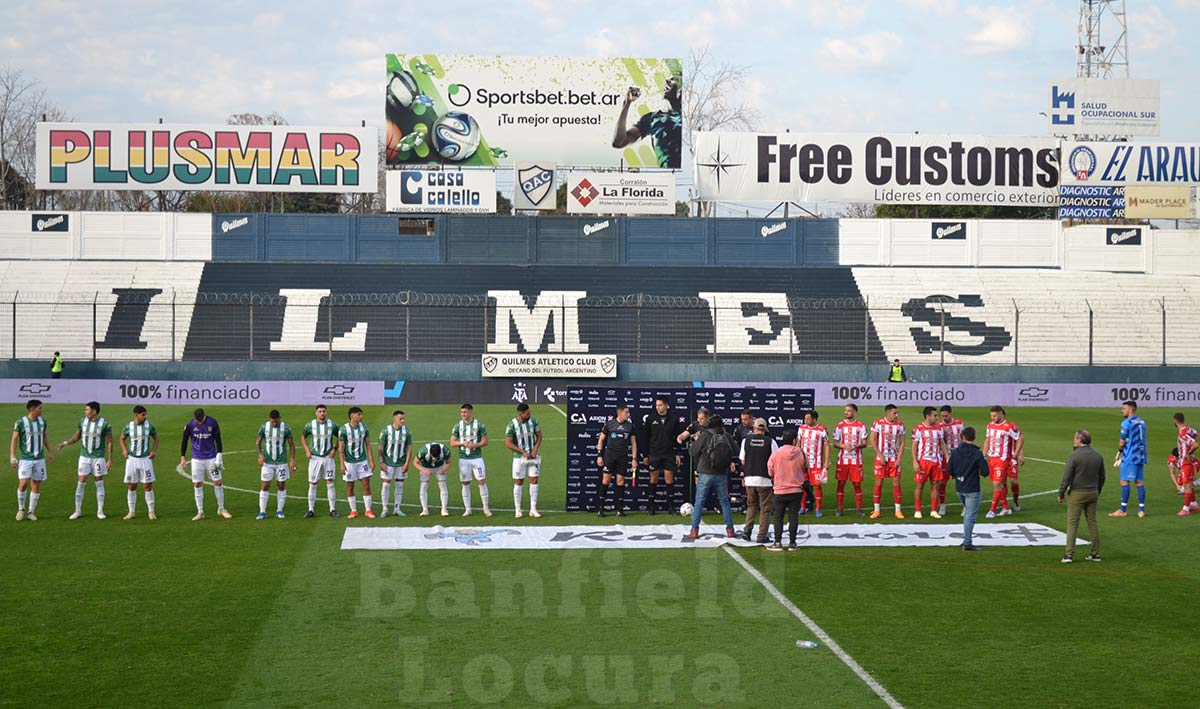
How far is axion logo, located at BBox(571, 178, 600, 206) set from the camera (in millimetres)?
53062

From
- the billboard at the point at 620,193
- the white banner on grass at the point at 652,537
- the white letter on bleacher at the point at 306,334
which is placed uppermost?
the billboard at the point at 620,193

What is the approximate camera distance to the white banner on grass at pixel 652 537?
1714 cm

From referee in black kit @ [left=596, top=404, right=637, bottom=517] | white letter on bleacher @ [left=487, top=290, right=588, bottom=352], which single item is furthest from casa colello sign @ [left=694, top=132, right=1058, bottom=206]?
referee in black kit @ [left=596, top=404, right=637, bottom=517]

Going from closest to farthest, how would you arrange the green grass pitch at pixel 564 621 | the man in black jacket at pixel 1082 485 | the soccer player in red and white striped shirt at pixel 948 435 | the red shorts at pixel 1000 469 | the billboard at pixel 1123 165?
the green grass pitch at pixel 564 621, the man in black jacket at pixel 1082 485, the soccer player in red and white striped shirt at pixel 948 435, the red shorts at pixel 1000 469, the billboard at pixel 1123 165

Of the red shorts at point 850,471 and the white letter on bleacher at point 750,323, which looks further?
the white letter on bleacher at point 750,323

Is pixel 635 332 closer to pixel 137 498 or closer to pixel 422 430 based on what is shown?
pixel 422 430

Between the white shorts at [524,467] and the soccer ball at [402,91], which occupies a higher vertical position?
the soccer ball at [402,91]

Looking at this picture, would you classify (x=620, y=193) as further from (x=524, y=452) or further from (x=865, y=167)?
(x=524, y=452)

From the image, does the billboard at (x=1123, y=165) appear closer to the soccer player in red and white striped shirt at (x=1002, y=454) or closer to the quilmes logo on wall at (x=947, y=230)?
the quilmes logo on wall at (x=947, y=230)

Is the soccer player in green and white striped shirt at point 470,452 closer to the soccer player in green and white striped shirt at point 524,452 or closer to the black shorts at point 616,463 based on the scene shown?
the soccer player in green and white striped shirt at point 524,452

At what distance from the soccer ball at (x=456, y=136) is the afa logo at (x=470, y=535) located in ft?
123

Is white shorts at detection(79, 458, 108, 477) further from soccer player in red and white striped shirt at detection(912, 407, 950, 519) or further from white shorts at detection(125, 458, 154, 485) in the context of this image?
soccer player in red and white striped shirt at detection(912, 407, 950, 519)

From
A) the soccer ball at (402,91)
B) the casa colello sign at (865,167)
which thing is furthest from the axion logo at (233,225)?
the casa colello sign at (865,167)

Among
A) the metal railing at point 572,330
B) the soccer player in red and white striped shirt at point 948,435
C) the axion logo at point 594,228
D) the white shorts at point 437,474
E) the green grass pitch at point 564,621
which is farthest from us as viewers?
the axion logo at point 594,228
